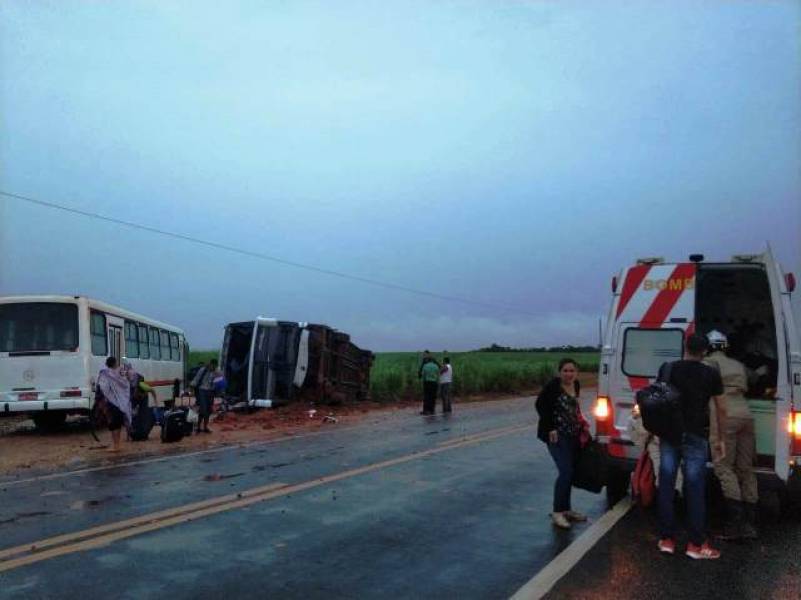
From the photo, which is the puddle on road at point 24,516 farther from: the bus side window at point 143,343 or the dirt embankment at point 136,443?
the bus side window at point 143,343

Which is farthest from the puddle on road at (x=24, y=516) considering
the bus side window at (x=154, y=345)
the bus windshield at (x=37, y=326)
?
the bus side window at (x=154, y=345)

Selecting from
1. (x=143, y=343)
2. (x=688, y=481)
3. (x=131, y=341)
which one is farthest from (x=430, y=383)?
(x=688, y=481)

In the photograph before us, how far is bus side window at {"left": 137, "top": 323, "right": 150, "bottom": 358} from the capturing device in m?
21.8

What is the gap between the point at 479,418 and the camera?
20484mm

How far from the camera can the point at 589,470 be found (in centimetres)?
703

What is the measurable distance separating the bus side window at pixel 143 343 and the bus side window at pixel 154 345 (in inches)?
20.4

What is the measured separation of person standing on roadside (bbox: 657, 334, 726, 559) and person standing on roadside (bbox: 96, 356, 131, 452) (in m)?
10.2

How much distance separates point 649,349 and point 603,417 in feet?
2.82

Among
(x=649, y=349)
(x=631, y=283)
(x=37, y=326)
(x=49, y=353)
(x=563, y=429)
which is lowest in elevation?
(x=563, y=429)

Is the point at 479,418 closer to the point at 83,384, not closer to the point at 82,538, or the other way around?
the point at 83,384

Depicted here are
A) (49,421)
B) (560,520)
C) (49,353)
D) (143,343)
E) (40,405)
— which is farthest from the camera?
(143,343)

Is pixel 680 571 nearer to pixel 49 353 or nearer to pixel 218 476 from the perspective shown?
pixel 218 476

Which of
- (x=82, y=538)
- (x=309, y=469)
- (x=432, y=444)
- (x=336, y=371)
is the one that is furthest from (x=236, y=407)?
(x=82, y=538)

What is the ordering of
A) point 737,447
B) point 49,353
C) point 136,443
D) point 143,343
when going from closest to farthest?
1. point 737,447
2. point 136,443
3. point 49,353
4. point 143,343
